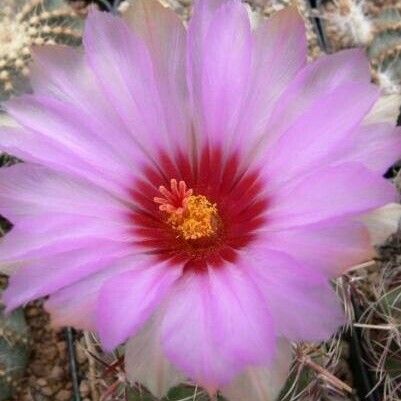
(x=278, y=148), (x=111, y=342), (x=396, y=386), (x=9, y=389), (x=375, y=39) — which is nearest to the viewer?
(x=111, y=342)

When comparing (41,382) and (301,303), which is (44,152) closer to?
(301,303)

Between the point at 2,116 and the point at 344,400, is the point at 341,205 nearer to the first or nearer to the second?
the point at 2,116

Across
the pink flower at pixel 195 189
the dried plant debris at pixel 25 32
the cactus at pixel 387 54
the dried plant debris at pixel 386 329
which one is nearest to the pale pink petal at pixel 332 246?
Result: the pink flower at pixel 195 189

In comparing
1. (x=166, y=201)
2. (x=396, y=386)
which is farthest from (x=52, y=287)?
(x=396, y=386)

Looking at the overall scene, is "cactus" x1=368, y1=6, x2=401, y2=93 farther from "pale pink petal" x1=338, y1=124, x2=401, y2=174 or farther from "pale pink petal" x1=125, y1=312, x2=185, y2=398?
"pale pink petal" x1=125, y1=312, x2=185, y2=398

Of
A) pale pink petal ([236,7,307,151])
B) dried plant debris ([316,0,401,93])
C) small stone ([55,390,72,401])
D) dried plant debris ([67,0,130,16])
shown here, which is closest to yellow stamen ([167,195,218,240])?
pale pink petal ([236,7,307,151])

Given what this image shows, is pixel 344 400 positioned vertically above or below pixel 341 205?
below

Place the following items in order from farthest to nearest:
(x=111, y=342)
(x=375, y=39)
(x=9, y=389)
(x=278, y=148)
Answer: (x=375, y=39)
(x=9, y=389)
(x=278, y=148)
(x=111, y=342)
